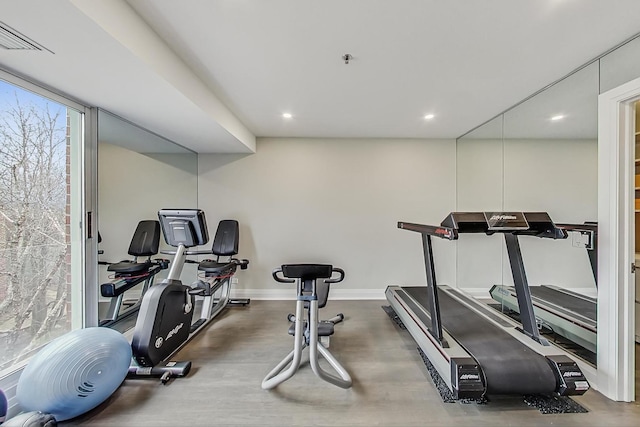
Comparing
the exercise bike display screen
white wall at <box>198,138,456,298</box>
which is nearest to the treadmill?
white wall at <box>198,138,456,298</box>

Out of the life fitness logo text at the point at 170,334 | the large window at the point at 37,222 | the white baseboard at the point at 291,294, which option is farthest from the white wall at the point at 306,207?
the large window at the point at 37,222

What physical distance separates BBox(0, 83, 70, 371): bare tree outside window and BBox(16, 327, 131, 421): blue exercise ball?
0.56 m

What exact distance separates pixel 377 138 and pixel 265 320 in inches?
125

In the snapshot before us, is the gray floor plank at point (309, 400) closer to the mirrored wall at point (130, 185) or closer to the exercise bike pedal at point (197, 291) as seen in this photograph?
the exercise bike pedal at point (197, 291)

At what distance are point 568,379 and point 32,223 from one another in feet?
13.4

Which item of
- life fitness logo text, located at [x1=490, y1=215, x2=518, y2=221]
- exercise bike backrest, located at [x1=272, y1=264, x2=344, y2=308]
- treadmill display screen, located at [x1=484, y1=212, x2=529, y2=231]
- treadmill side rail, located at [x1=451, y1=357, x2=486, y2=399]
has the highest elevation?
life fitness logo text, located at [x1=490, y1=215, x2=518, y2=221]

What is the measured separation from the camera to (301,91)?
259 cm

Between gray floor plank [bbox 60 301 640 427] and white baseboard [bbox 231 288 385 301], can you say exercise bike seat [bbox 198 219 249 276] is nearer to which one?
white baseboard [bbox 231 288 385 301]

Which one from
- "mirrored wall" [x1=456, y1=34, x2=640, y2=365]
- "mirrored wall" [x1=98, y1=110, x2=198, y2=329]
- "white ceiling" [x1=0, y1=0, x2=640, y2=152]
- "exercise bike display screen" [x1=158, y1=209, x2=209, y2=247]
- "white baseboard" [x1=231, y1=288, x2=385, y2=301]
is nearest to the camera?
"white ceiling" [x1=0, y1=0, x2=640, y2=152]

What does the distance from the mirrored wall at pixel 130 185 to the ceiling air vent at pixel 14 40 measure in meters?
1.09

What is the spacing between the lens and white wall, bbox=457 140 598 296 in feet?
7.71

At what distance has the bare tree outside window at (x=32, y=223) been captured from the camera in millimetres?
1901

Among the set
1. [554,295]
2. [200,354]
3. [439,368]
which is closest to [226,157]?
[200,354]

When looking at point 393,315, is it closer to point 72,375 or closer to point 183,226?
point 183,226
